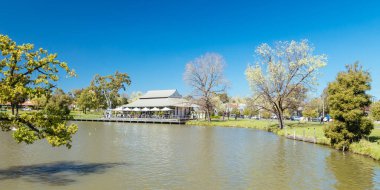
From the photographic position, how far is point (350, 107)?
86.7ft

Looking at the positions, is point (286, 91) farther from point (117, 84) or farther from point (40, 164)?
point (117, 84)

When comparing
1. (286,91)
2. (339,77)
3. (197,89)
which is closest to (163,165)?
(339,77)

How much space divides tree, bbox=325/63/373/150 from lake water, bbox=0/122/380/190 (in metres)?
1.92

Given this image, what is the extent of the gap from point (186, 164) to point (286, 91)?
32.5 meters

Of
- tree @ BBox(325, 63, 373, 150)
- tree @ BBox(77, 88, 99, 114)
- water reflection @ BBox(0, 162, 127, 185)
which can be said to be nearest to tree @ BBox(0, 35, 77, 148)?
water reflection @ BBox(0, 162, 127, 185)

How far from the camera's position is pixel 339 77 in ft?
93.0

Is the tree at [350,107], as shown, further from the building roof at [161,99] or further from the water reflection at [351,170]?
the building roof at [161,99]

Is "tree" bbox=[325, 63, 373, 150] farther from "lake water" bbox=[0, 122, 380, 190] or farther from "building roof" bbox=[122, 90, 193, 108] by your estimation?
"building roof" bbox=[122, 90, 193, 108]

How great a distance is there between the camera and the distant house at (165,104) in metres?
79.0

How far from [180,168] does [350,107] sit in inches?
637

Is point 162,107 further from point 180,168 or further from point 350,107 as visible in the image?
point 180,168

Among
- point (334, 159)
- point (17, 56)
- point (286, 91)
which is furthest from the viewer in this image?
point (286, 91)

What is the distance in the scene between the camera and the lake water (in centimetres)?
1592

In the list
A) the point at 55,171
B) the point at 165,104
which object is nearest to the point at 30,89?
the point at 55,171
